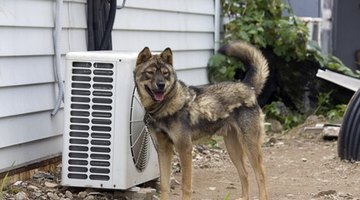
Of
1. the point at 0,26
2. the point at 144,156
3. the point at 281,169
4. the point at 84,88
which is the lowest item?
the point at 281,169

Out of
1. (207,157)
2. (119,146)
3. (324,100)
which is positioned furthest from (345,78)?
(119,146)

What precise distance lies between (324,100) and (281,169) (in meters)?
3.60

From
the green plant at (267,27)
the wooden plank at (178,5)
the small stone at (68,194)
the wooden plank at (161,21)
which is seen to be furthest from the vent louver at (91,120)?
the green plant at (267,27)

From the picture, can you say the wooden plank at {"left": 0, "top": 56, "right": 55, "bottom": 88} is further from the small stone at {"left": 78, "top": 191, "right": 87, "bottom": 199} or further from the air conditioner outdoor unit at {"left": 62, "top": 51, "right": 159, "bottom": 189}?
the small stone at {"left": 78, "top": 191, "right": 87, "bottom": 199}

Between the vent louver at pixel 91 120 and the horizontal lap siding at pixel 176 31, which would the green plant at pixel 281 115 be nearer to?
the horizontal lap siding at pixel 176 31

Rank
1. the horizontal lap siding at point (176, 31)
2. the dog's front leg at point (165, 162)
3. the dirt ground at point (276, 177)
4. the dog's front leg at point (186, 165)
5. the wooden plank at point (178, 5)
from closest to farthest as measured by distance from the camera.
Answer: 1. the dog's front leg at point (186, 165)
2. the dog's front leg at point (165, 162)
3. the dirt ground at point (276, 177)
4. the horizontal lap siding at point (176, 31)
5. the wooden plank at point (178, 5)

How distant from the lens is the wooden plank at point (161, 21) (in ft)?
28.3

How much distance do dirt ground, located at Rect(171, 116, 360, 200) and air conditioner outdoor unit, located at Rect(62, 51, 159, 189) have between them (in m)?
0.83

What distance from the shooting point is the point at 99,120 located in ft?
21.0

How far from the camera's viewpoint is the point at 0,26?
616 cm

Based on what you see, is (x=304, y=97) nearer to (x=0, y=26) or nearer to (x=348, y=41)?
(x=348, y=41)

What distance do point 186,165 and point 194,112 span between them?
42cm

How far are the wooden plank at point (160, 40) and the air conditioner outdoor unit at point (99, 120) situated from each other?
185cm

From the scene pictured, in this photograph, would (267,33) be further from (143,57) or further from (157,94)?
(157,94)
